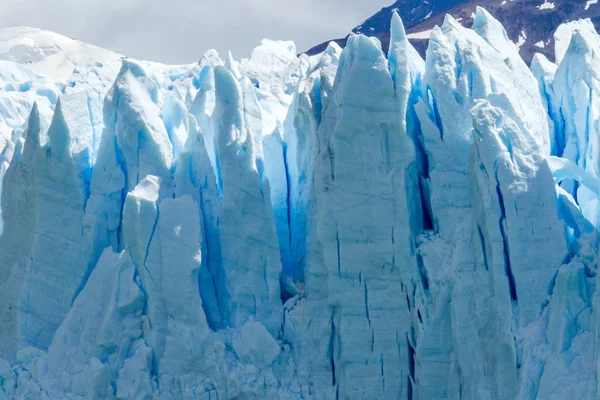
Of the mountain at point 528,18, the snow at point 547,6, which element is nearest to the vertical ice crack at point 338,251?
the mountain at point 528,18

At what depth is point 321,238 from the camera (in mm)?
17156

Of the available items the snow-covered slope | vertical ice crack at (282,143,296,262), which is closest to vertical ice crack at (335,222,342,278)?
vertical ice crack at (282,143,296,262)

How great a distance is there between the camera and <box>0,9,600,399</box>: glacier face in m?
15.8

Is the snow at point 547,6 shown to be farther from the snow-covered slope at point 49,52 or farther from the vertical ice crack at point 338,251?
the vertical ice crack at point 338,251

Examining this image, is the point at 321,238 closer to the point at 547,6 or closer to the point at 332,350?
the point at 332,350

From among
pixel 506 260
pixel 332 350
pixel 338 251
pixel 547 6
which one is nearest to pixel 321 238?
pixel 338 251

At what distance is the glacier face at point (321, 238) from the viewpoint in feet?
51.8

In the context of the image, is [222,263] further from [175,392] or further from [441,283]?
[441,283]

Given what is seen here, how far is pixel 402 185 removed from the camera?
17.1m

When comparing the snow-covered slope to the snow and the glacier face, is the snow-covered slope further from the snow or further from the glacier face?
the glacier face

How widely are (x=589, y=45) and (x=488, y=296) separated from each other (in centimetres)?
621

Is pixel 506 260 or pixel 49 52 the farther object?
pixel 49 52

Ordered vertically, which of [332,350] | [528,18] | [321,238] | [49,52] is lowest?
[332,350]

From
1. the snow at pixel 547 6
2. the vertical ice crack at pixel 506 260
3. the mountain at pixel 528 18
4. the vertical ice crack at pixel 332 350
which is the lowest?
the vertical ice crack at pixel 332 350
